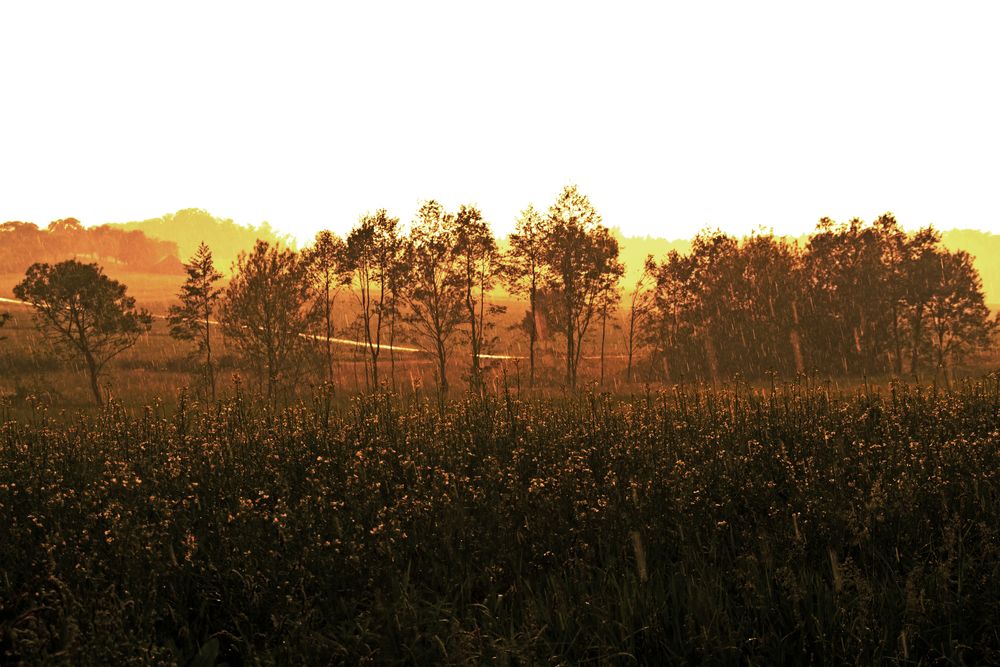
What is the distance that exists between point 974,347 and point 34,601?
52126mm

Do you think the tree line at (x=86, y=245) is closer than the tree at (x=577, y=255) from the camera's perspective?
No

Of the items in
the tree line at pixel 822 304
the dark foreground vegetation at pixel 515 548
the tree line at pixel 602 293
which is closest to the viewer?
the dark foreground vegetation at pixel 515 548

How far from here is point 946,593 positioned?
442cm

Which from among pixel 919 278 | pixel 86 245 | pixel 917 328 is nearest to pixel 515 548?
pixel 917 328

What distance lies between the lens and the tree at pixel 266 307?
3438cm

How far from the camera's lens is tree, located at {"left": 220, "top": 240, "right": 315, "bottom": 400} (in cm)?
3438

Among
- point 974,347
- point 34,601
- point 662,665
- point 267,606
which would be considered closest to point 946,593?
point 662,665

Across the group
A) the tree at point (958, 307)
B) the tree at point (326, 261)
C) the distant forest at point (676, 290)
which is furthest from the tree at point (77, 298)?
the tree at point (958, 307)

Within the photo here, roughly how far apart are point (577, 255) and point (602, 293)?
3139mm

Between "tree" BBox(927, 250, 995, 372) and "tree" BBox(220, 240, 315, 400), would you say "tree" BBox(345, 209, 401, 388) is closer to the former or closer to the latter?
"tree" BBox(220, 240, 315, 400)

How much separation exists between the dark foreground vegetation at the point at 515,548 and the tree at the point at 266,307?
2607 centimetres

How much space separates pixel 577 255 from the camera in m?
43.3

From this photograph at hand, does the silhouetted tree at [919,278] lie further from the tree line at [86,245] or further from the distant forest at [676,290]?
the tree line at [86,245]

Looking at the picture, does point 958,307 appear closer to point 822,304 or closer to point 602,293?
point 822,304
